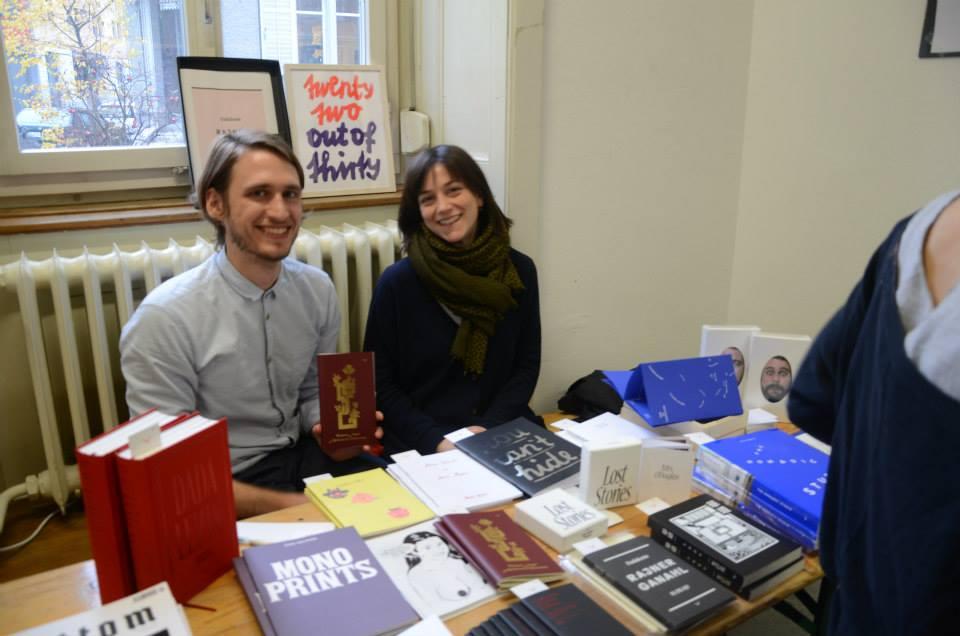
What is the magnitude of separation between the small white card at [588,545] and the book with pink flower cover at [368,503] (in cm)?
27

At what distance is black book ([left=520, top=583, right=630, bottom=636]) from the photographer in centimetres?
103

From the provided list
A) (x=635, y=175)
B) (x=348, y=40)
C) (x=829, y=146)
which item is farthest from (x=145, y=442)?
(x=829, y=146)

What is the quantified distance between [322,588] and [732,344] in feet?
3.98

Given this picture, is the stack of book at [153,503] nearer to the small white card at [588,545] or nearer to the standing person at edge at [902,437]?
the small white card at [588,545]

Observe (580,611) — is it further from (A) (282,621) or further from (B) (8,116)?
(B) (8,116)

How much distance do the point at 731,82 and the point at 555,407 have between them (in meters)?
1.37

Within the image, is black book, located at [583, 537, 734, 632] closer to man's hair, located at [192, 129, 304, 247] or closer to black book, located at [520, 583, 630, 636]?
black book, located at [520, 583, 630, 636]

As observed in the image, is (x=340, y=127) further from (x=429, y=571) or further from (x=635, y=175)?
(x=429, y=571)

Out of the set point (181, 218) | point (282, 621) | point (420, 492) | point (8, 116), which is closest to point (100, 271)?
point (181, 218)

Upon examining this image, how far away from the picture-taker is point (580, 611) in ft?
3.51

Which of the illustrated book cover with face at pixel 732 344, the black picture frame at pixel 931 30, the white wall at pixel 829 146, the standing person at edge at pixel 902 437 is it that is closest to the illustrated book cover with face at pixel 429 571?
the standing person at edge at pixel 902 437

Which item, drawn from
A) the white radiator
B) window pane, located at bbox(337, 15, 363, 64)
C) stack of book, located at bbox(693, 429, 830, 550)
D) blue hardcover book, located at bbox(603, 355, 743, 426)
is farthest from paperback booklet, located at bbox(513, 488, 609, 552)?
window pane, located at bbox(337, 15, 363, 64)

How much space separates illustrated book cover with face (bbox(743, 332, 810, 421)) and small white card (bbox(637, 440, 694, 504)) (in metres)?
0.51

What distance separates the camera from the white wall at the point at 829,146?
7.43 ft
